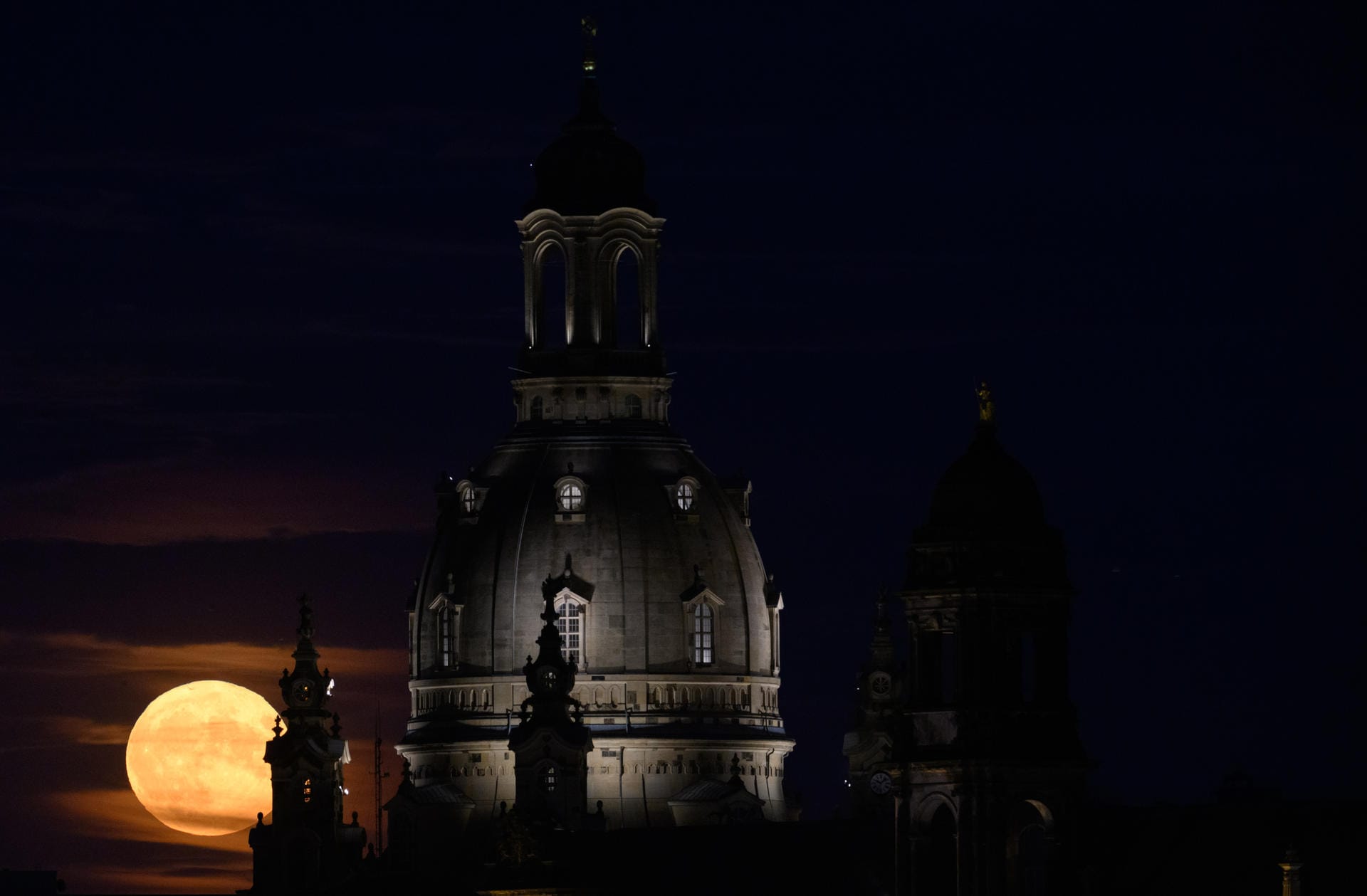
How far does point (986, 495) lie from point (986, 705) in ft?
22.8

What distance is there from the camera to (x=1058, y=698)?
574 feet

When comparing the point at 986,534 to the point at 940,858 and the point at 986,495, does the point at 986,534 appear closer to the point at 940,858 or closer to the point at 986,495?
the point at 986,495

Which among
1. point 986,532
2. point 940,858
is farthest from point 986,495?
point 940,858

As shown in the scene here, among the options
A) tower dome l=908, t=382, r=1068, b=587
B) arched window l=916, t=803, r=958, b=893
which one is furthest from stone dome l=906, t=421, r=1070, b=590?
arched window l=916, t=803, r=958, b=893

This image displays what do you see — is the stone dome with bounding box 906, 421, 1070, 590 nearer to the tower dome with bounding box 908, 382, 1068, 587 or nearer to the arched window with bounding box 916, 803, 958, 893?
the tower dome with bounding box 908, 382, 1068, 587

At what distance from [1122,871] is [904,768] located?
763cm

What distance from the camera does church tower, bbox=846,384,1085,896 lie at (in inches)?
6826

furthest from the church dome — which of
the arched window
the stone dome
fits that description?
the arched window

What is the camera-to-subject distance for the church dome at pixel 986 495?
176 metres

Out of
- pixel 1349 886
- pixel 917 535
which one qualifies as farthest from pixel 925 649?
pixel 1349 886

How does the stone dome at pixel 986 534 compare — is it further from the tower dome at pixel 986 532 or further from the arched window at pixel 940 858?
the arched window at pixel 940 858

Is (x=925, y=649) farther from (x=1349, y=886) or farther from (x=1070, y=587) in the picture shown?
(x=1349, y=886)

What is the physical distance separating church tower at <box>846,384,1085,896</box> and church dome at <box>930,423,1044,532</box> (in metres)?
0.05

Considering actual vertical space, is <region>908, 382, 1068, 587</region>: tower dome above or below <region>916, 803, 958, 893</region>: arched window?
above
